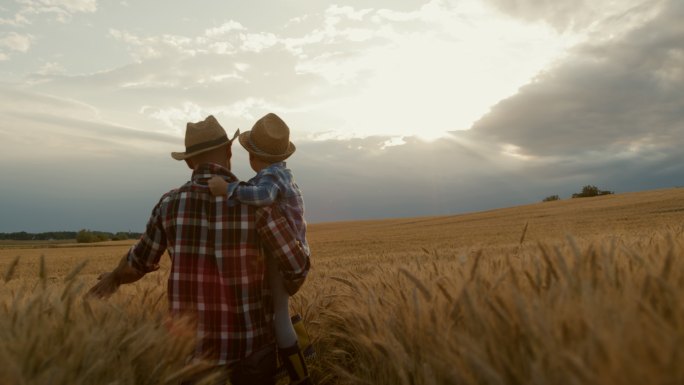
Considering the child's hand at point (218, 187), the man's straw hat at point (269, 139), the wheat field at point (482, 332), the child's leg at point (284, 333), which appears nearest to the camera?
the wheat field at point (482, 332)

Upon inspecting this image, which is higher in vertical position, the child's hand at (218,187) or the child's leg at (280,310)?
the child's hand at (218,187)

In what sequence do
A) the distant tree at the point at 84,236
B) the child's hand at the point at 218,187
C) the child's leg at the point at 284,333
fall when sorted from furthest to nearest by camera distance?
1. the distant tree at the point at 84,236
2. the child's leg at the point at 284,333
3. the child's hand at the point at 218,187

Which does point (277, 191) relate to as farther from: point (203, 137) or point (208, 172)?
point (203, 137)

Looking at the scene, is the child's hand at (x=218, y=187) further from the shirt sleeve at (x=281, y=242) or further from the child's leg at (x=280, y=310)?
the child's leg at (x=280, y=310)

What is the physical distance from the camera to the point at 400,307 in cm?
255

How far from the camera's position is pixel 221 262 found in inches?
121

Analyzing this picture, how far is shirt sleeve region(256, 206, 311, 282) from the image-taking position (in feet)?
10.2

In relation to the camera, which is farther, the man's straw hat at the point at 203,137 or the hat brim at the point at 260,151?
the hat brim at the point at 260,151

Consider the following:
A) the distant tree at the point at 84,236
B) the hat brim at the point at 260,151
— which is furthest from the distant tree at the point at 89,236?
the hat brim at the point at 260,151

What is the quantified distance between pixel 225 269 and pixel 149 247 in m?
0.61

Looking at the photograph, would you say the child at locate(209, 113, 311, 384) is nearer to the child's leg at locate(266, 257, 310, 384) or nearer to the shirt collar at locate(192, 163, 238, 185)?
the child's leg at locate(266, 257, 310, 384)

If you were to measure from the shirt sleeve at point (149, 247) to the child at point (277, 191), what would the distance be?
0.54 metres

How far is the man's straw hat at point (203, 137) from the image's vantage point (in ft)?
11.0

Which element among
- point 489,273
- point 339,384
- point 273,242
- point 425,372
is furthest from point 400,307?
point 339,384
